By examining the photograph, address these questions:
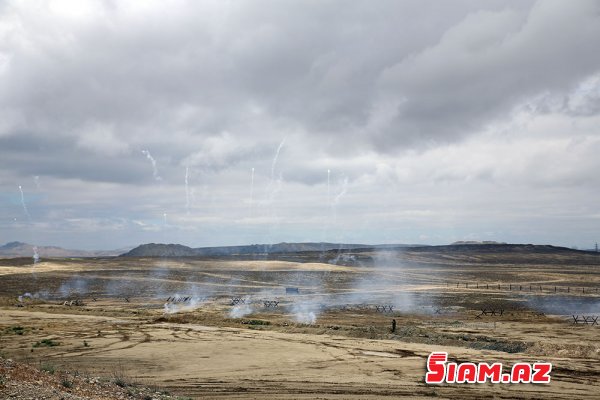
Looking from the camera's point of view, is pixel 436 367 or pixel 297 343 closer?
pixel 436 367

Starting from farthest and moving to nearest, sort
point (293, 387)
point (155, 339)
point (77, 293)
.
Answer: point (77, 293), point (155, 339), point (293, 387)

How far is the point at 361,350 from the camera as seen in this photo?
103ft

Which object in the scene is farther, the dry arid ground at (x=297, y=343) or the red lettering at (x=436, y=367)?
the red lettering at (x=436, y=367)

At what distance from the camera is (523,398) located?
20812 mm

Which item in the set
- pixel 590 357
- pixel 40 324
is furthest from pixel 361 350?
pixel 40 324

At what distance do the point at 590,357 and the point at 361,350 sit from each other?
1410 centimetres

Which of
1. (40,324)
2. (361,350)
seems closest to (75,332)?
(40,324)

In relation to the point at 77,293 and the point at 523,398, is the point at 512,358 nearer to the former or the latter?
the point at 523,398

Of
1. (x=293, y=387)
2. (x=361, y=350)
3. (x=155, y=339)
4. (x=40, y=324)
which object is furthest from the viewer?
(x=40, y=324)

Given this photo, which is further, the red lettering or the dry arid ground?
the red lettering

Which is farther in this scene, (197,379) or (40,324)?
(40,324)

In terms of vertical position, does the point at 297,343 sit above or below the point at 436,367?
below

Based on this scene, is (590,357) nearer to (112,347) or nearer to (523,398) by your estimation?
(523,398)

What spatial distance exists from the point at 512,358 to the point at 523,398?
9187 millimetres
